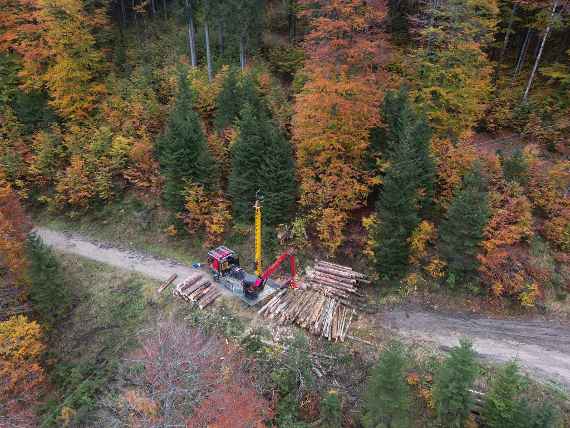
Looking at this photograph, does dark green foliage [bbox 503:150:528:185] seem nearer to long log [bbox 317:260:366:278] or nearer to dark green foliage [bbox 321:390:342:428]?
long log [bbox 317:260:366:278]

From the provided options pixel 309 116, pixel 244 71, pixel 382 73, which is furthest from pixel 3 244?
pixel 382 73

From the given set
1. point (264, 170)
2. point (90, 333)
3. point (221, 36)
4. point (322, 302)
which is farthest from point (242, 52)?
point (90, 333)

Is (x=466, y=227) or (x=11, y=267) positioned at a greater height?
(x=466, y=227)

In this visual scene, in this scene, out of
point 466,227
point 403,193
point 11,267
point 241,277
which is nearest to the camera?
point 466,227

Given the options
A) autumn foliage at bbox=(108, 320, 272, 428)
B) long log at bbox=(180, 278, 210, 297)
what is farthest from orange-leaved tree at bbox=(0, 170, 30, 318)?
long log at bbox=(180, 278, 210, 297)

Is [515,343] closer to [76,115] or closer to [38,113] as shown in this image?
[76,115]

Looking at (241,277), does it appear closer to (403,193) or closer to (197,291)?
(197,291)

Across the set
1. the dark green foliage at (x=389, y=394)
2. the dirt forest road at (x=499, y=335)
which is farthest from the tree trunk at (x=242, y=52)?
the dark green foliage at (x=389, y=394)

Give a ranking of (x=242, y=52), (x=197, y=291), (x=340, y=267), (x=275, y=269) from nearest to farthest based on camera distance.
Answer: (x=275, y=269), (x=197, y=291), (x=340, y=267), (x=242, y=52)
